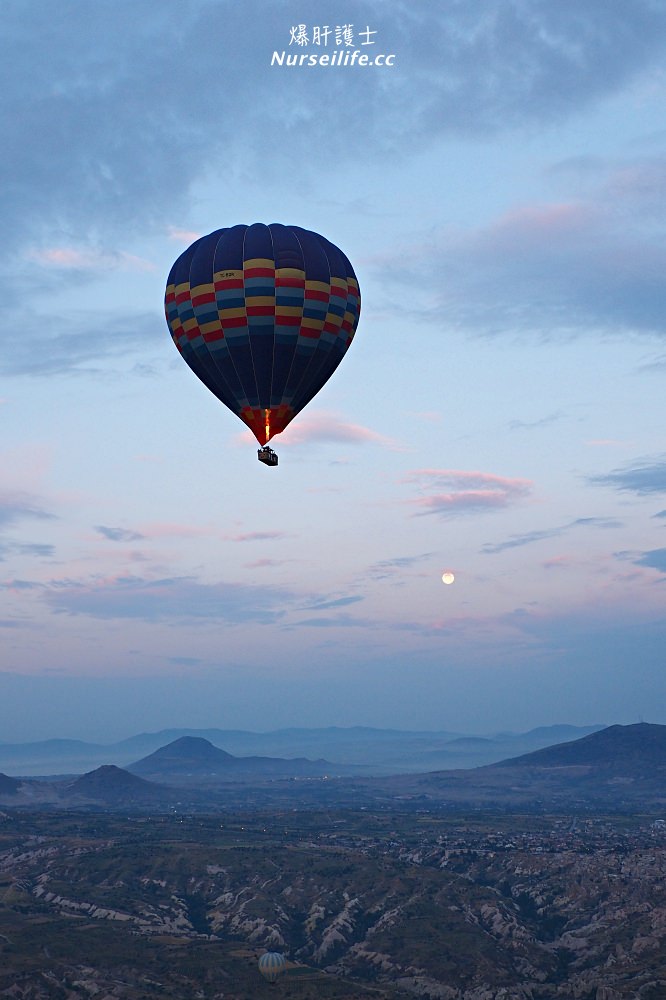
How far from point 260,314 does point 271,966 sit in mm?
86781

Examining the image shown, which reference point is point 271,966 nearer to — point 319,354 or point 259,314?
point 319,354

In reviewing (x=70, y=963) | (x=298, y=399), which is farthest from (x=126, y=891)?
(x=298, y=399)

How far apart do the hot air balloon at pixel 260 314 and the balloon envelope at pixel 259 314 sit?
9 cm

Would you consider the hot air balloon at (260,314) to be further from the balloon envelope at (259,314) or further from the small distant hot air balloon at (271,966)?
the small distant hot air balloon at (271,966)

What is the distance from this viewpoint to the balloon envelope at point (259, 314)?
95.4 metres

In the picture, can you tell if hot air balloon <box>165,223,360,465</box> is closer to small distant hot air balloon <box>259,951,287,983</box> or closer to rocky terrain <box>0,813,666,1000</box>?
small distant hot air balloon <box>259,951,287,983</box>

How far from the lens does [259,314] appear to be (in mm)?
95312

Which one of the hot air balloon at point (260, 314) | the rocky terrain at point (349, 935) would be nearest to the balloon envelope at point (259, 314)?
the hot air balloon at point (260, 314)

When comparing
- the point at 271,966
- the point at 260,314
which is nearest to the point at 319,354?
the point at 260,314

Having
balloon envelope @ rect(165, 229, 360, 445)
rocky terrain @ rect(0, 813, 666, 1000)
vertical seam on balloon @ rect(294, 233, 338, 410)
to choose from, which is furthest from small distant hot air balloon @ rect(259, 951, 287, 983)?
vertical seam on balloon @ rect(294, 233, 338, 410)

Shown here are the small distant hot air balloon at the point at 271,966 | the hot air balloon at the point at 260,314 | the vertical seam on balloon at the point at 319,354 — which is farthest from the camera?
the small distant hot air balloon at the point at 271,966

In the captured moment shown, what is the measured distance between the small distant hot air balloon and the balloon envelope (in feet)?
250

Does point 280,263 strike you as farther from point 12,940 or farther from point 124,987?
point 12,940

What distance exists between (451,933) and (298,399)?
9952cm
